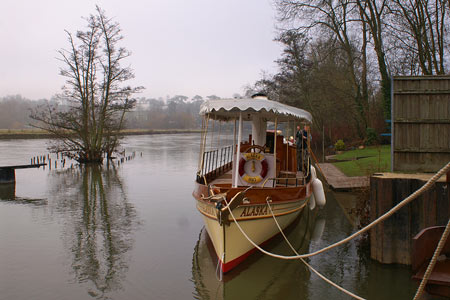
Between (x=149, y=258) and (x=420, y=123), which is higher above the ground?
(x=420, y=123)

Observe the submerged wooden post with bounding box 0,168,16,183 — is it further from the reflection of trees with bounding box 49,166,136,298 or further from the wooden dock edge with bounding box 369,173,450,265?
the wooden dock edge with bounding box 369,173,450,265

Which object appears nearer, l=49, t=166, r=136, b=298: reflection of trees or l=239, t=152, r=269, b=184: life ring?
l=49, t=166, r=136, b=298: reflection of trees

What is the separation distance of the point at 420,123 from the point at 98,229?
348 inches

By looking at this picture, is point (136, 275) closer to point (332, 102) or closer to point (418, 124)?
point (418, 124)

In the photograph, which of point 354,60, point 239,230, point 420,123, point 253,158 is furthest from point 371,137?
point 239,230

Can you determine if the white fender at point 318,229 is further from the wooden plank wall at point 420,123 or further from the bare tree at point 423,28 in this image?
the bare tree at point 423,28

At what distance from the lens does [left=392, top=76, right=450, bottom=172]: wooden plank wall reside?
8.62 meters

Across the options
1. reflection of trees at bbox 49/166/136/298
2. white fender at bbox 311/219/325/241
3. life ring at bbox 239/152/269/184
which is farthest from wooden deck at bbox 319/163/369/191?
reflection of trees at bbox 49/166/136/298

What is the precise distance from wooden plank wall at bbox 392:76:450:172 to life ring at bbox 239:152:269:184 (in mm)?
2978

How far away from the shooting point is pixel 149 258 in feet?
29.9

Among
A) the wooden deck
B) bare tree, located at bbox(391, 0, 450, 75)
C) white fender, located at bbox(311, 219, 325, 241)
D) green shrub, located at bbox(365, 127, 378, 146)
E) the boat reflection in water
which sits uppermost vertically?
bare tree, located at bbox(391, 0, 450, 75)

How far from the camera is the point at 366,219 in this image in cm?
955

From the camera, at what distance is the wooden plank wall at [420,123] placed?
28.3 ft

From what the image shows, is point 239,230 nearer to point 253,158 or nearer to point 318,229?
point 253,158
